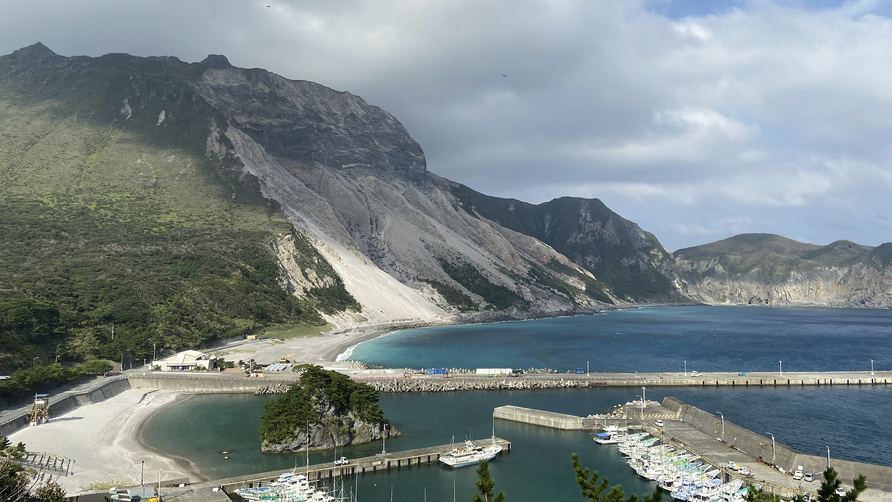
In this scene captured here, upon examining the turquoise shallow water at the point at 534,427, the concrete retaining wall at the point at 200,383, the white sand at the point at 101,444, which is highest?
the concrete retaining wall at the point at 200,383

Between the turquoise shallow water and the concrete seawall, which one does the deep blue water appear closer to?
the turquoise shallow water

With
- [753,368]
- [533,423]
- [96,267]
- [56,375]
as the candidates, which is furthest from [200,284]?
[753,368]

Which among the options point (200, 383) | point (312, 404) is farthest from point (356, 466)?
point (200, 383)

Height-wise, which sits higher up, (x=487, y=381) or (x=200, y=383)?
(x=200, y=383)

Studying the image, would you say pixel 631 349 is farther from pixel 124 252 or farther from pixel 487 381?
pixel 124 252

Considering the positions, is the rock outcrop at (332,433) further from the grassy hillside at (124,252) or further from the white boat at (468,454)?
the grassy hillside at (124,252)

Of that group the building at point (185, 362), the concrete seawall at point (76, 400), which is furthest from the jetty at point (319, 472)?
the building at point (185, 362)

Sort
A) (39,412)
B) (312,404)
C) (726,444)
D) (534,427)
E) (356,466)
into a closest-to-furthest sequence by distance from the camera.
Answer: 1. (356,466)
2. (726,444)
3. (312,404)
4. (39,412)
5. (534,427)
